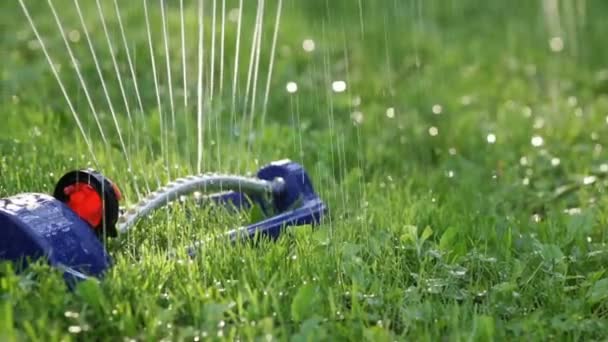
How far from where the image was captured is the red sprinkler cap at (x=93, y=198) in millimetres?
2500

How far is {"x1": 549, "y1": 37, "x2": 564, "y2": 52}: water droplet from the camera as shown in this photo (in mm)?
5679

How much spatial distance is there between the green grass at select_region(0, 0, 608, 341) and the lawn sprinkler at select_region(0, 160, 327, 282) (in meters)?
0.06

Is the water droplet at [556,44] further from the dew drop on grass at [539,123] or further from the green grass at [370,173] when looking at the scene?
the dew drop on grass at [539,123]

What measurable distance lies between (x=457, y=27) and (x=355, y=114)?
5.83 ft

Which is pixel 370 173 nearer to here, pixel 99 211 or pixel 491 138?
pixel 491 138

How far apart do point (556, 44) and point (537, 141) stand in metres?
1.66

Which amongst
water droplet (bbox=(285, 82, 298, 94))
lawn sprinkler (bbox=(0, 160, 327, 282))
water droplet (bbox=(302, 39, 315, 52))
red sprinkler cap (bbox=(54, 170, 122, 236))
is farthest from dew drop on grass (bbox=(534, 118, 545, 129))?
red sprinkler cap (bbox=(54, 170, 122, 236))

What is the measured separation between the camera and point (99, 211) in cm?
251

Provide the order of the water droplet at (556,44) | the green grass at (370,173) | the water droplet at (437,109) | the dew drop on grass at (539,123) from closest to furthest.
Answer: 1. the green grass at (370,173)
2. the dew drop on grass at (539,123)
3. the water droplet at (437,109)
4. the water droplet at (556,44)

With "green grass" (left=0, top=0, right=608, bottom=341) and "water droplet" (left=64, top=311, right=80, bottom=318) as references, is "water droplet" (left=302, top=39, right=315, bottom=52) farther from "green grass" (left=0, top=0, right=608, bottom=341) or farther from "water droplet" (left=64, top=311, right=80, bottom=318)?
"water droplet" (left=64, top=311, right=80, bottom=318)

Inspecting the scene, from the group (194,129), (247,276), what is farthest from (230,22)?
(247,276)

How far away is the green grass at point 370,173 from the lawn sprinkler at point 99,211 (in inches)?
2.5

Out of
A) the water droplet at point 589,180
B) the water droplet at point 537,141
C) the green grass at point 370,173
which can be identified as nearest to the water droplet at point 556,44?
the green grass at point 370,173

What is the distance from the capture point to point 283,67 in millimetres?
4859
